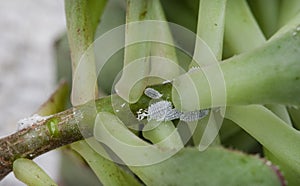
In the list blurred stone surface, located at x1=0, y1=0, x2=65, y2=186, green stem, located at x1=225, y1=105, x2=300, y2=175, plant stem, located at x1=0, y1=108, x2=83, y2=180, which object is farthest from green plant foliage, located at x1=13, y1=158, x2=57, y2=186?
blurred stone surface, located at x1=0, y1=0, x2=65, y2=186

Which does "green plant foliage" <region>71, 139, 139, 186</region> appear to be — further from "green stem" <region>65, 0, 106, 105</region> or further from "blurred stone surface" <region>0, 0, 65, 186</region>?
"blurred stone surface" <region>0, 0, 65, 186</region>

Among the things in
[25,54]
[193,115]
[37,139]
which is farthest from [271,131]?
[25,54]

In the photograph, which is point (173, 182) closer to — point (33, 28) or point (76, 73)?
point (76, 73)

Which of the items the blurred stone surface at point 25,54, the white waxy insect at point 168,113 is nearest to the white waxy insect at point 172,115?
the white waxy insect at point 168,113

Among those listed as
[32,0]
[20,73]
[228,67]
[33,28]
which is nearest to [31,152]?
[228,67]

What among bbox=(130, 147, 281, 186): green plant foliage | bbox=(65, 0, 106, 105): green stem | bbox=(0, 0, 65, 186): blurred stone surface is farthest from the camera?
bbox=(0, 0, 65, 186): blurred stone surface

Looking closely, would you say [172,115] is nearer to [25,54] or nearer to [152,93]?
[152,93]

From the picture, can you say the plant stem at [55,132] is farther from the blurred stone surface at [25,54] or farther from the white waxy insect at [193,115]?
the blurred stone surface at [25,54]
